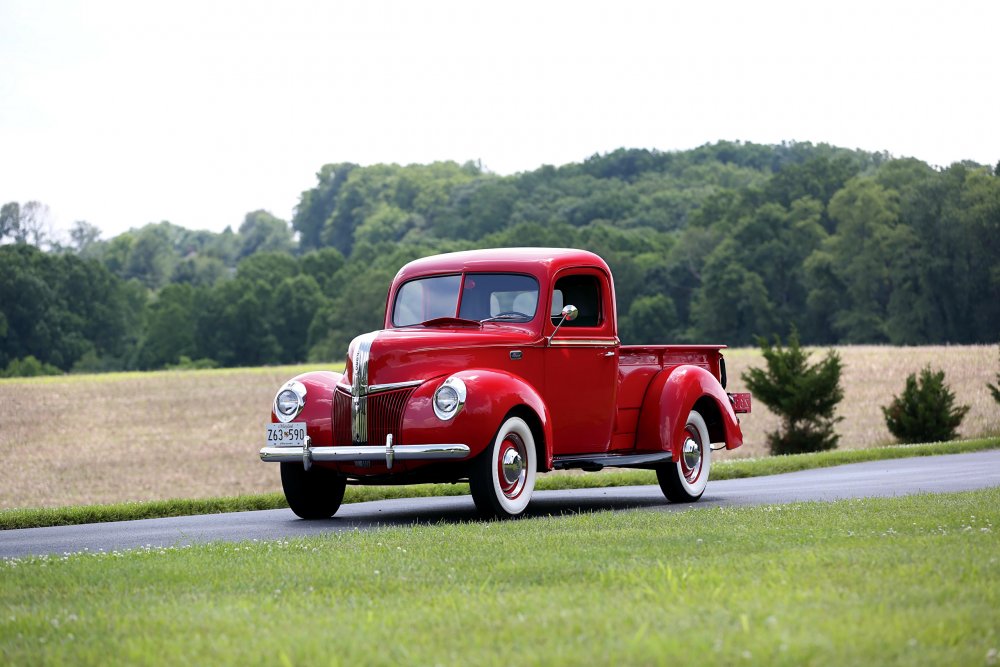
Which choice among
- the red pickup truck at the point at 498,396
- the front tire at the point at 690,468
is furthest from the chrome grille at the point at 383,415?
the front tire at the point at 690,468

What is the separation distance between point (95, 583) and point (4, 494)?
869 inches

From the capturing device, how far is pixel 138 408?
50875 millimetres

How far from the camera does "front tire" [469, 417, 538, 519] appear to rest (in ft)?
40.7

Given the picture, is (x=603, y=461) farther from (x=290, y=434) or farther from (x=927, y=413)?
(x=927, y=413)

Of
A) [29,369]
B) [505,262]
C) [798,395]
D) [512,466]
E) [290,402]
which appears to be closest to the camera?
[512,466]

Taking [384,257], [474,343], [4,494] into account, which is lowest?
[4,494]

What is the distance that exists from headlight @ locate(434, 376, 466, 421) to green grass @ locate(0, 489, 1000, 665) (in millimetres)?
1716

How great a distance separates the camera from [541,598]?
278 inches

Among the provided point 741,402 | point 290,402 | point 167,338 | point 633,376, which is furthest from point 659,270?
point 290,402

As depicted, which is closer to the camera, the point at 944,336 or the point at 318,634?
the point at 318,634

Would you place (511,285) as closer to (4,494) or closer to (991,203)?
(4,494)

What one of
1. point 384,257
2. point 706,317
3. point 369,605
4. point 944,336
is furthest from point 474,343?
point 384,257

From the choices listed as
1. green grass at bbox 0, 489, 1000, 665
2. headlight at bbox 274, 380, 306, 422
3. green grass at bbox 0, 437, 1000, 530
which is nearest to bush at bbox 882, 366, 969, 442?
green grass at bbox 0, 437, 1000, 530

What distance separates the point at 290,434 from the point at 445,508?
94.8 inches
